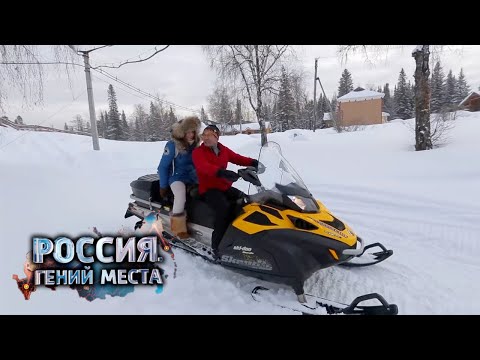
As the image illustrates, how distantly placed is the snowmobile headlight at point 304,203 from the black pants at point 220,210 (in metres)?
0.60

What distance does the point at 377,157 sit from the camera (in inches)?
323

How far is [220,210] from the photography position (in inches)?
114

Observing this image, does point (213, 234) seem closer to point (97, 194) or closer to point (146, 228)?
point (146, 228)

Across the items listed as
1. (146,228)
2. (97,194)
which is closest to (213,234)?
(146,228)

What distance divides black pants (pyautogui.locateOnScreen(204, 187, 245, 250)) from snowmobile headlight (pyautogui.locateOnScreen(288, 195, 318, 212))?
60 centimetres

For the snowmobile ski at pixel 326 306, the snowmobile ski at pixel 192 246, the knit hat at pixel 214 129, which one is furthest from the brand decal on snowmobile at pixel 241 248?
the knit hat at pixel 214 129

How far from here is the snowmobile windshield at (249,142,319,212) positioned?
2.74 metres

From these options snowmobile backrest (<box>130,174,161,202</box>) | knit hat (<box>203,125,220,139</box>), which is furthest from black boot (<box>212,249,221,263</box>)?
knit hat (<box>203,125,220,139</box>)

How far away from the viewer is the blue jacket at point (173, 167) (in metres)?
3.38

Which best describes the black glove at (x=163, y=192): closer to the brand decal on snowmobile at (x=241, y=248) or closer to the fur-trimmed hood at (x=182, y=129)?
the fur-trimmed hood at (x=182, y=129)

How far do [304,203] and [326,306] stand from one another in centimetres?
88

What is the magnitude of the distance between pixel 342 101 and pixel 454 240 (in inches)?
1746

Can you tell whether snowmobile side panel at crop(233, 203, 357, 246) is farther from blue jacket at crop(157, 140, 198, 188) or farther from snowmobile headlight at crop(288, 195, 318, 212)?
blue jacket at crop(157, 140, 198, 188)

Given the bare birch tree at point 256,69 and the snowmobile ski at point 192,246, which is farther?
the bare birch tree at point 256,69
